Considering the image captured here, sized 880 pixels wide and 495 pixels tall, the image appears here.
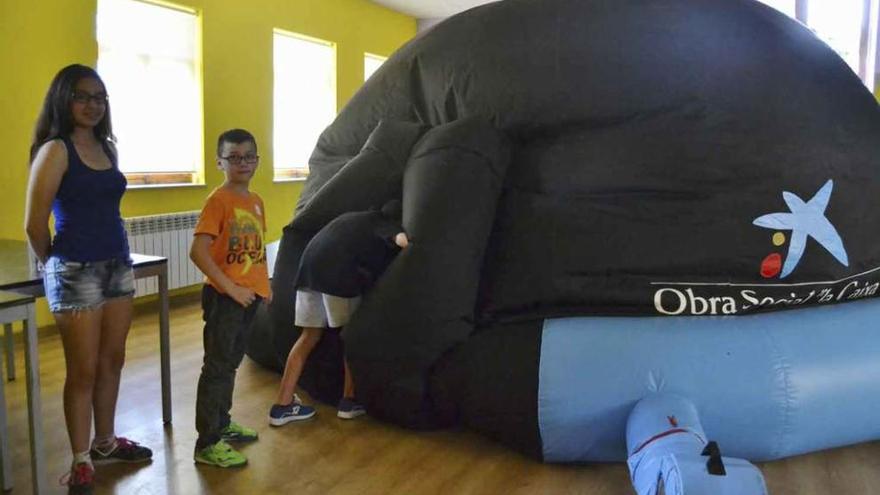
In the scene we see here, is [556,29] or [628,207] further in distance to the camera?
[556,29]

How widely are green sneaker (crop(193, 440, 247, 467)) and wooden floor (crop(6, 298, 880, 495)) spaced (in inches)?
1.2

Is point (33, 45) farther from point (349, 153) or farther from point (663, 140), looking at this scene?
point (663, 140)

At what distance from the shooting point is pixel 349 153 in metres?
4.04

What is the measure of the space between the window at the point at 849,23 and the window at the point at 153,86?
5396mm

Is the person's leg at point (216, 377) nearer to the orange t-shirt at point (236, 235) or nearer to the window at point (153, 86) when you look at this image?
the orange t-shirt at point (236, 235)

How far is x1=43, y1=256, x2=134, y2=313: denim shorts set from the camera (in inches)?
92.2

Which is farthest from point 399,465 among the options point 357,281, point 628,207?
point 628,207

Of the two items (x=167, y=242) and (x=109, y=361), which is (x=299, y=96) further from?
(x=109, y=361)

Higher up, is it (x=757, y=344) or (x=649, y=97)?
(x=649, y=97)

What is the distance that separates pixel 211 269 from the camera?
2.57m

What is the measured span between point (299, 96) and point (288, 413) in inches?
180

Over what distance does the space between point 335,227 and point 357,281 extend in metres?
0.26

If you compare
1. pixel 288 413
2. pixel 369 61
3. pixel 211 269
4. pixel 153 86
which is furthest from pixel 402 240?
pixel 369 61

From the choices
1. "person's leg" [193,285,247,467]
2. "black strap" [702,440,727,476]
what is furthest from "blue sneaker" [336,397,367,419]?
"black strap" [702,440,727,476]
